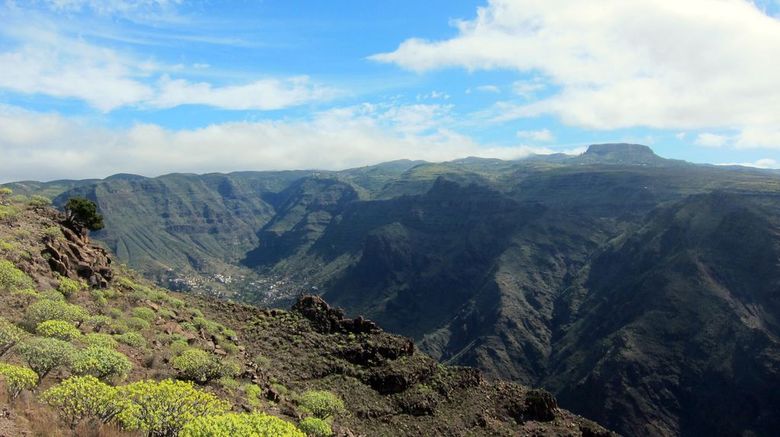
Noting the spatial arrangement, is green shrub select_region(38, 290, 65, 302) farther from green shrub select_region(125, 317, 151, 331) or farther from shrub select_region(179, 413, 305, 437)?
shrub select_region(179, 413, 305, 437)

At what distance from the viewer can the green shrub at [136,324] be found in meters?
34.7

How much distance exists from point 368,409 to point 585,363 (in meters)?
166

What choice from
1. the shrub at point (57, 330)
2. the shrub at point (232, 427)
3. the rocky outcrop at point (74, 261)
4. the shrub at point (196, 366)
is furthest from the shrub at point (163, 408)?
the rocky outcrop at point (74, 261)

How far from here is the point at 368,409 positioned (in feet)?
130

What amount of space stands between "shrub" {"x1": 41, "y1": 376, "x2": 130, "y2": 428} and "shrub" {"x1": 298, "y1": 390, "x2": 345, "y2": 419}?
1811 cm

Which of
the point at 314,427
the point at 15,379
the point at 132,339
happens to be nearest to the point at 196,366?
the point at 132,339

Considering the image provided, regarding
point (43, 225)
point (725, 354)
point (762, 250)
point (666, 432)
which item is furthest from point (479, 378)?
point (762, 250)

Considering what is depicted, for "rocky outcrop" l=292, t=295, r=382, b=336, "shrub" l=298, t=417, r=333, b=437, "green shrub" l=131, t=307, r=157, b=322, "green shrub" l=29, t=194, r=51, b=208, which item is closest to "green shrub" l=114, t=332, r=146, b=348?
"green shrub" l=131, t=307, r=157, b=322

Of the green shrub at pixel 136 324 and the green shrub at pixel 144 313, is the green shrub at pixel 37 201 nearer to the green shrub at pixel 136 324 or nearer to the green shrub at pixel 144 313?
the green shrub at pixel 144 313

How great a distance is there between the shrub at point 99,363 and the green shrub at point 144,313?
14009 millimetres

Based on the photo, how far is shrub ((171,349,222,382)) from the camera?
30000 millimetres

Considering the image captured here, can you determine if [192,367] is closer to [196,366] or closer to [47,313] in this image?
[196,366]

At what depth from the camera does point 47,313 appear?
28.2 meters

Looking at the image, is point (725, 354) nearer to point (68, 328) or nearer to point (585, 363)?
point (585, 363)
